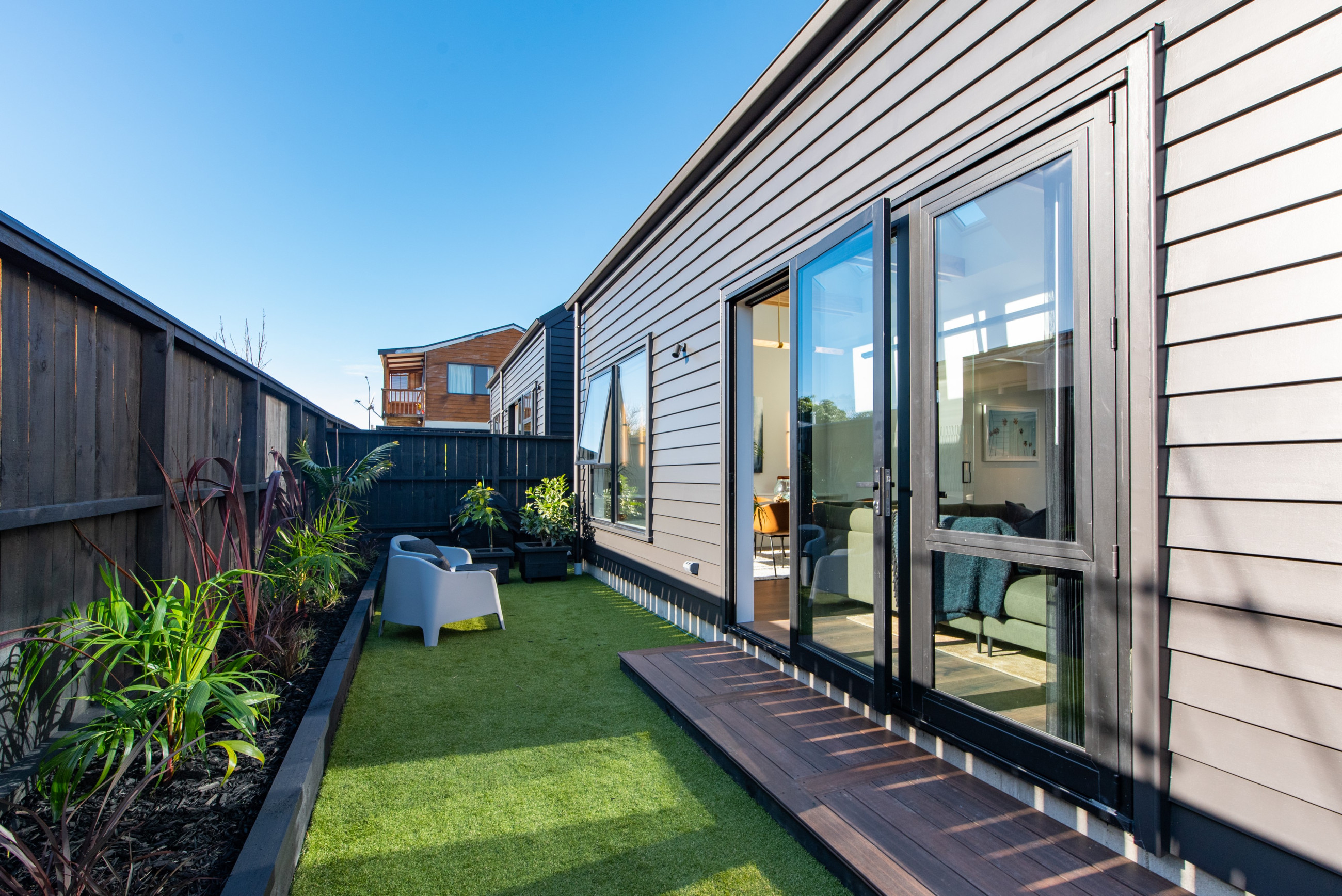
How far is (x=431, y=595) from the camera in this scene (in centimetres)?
424

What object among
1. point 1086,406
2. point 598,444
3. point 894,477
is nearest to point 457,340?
point 598,444

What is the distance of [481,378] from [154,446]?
20.8m

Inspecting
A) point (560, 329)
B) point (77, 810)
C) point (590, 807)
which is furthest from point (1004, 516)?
point (560, 329)

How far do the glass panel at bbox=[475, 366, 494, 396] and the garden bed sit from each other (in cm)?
2117

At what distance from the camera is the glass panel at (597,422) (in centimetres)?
674

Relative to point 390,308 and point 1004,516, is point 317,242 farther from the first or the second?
point 1004,516

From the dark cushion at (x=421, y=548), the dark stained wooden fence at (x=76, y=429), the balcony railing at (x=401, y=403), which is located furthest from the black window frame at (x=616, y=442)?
the balcony railing at (x=401, y=403)

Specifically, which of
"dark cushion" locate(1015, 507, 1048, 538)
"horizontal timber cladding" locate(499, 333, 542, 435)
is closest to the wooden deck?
"dark cushion" locate(1015, 507, 1048, 538)

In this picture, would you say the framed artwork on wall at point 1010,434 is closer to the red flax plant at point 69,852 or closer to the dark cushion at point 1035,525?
the dark cushion at point 1035,525

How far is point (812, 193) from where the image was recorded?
10.8 feet

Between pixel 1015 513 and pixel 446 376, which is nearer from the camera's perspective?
pixel 1015 513

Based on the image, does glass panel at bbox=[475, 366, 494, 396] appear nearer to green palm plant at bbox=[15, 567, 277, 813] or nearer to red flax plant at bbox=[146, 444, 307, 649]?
red flax plant at bbox=[146, 444, 307, 649]

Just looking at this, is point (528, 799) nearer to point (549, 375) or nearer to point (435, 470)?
point (435, 470)

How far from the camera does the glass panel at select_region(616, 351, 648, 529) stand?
5.68 metres
